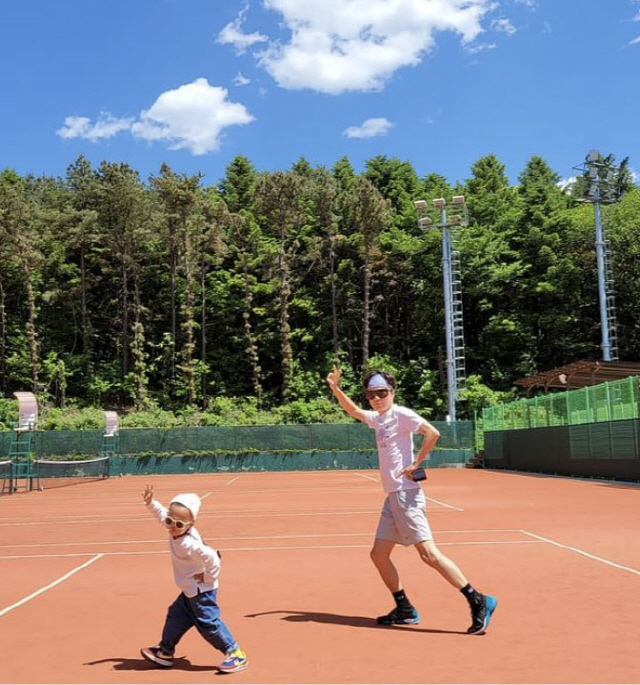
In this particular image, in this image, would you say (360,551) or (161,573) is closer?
(161,573)

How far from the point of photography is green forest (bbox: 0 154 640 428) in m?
56.3

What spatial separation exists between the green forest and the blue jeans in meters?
47.6

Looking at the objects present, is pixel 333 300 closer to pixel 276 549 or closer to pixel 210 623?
pixel 276 549

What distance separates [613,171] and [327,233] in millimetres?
21064

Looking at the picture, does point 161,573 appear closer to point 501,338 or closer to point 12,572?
point 12,572

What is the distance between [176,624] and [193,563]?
37 centimetres

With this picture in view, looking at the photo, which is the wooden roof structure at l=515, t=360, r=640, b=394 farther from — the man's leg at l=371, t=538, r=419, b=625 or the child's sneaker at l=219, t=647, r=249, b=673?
the child's sneaker at l=219, t=647, r=249, b=673

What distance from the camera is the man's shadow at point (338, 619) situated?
216 inches

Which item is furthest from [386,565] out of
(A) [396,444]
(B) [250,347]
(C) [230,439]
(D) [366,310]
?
(D) [366,310]

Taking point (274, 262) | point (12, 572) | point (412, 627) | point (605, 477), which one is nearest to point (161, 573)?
point (12, 572)

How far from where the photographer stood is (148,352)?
2454 inches

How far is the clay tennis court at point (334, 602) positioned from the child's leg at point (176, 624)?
0.14 m

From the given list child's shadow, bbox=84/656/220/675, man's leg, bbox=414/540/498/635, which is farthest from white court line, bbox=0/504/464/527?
child's shadow, bbox=84/656/220/675

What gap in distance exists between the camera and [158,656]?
4.75 meters
